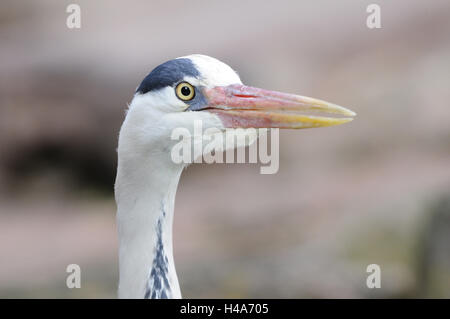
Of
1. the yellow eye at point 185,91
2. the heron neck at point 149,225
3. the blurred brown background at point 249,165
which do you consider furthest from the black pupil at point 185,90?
the blurred brown background at point 249,165

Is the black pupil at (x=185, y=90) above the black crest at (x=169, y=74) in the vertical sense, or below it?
below

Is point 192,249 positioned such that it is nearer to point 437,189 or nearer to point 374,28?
point 437,189

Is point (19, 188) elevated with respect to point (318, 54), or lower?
lower

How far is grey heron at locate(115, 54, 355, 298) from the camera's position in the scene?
85.1 inches

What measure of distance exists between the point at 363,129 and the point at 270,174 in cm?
121

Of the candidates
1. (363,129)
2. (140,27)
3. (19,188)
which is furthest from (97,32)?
(363,129)

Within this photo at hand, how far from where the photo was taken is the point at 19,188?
629cm

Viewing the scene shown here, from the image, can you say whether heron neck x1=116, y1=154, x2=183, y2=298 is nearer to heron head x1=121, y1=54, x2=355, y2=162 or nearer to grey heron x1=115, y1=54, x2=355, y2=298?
grey heron x1=115, y1=54, x2=355, y2=298

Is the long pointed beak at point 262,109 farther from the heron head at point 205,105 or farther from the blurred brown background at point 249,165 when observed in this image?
the blurred brown background at point 249,165

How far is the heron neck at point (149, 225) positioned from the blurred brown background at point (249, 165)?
2.06 meters

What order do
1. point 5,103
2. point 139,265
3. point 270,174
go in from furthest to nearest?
point 270,174 → point 5,103 → point 139,265

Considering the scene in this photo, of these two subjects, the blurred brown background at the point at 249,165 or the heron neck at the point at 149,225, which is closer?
the heron neck at the point at 149,225

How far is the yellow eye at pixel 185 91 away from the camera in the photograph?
86.8 inches

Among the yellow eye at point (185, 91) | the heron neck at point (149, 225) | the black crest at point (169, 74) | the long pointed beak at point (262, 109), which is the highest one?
the black crest at point (169, 74)
